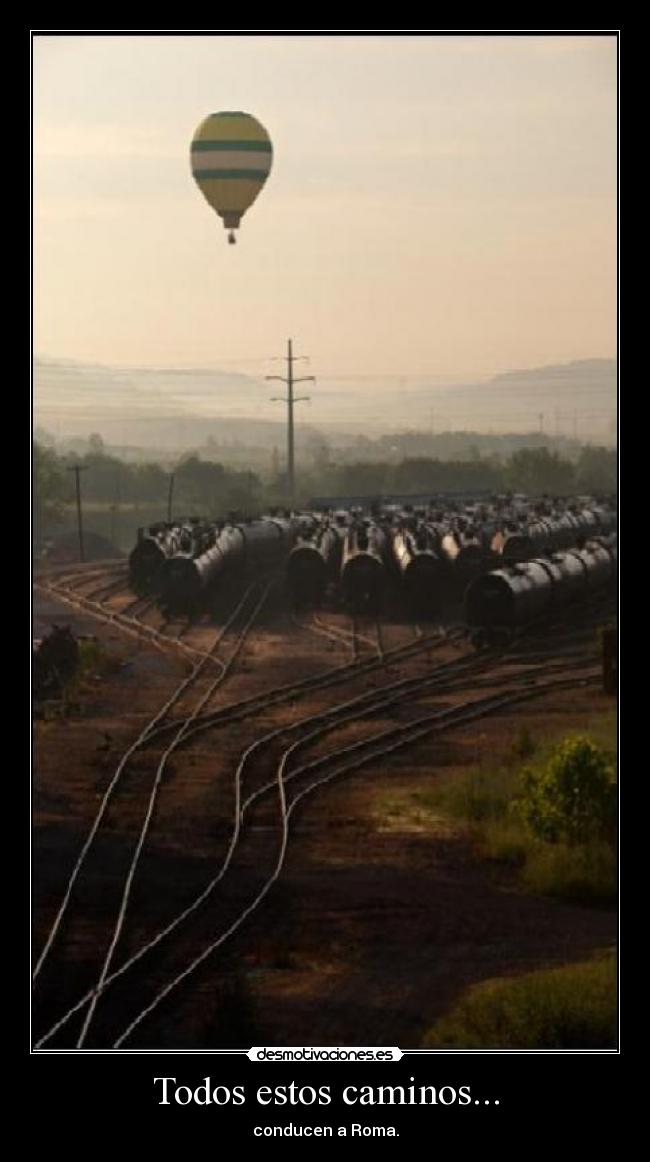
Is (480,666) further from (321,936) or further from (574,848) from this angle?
(321,936)

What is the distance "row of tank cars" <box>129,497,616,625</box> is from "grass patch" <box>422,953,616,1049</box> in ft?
95.0

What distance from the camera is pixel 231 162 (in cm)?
5306

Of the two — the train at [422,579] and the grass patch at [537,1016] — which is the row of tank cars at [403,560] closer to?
the train at [422,579]

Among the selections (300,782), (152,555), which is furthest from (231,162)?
(300,782)

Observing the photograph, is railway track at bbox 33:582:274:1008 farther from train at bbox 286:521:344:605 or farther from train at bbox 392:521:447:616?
train at bbox 392:521:447:616

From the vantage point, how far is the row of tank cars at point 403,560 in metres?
52.2

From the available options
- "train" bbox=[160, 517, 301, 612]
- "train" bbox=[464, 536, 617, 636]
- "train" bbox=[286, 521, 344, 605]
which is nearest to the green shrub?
"train" bbox=[464, 536, 617, 636]

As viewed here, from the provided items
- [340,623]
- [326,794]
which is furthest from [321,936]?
[340,623]

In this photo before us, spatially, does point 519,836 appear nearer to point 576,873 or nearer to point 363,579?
point 576,873

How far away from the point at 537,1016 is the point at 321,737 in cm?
1832

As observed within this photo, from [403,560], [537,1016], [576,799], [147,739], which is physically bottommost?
[537,1016]

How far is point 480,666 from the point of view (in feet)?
157

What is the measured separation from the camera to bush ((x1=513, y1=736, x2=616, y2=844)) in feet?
87.8
